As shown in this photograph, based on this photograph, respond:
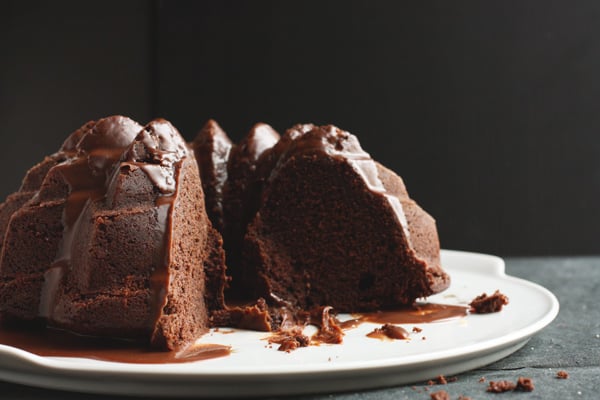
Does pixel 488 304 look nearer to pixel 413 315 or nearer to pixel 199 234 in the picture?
pixel 413 315

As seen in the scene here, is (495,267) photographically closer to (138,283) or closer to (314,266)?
(314,266)

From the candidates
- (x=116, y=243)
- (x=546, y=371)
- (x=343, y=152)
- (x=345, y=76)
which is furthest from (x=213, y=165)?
(x=345, y=76)

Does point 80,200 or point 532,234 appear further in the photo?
point 532,234

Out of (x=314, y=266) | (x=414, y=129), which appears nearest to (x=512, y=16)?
(x=414, y=129)

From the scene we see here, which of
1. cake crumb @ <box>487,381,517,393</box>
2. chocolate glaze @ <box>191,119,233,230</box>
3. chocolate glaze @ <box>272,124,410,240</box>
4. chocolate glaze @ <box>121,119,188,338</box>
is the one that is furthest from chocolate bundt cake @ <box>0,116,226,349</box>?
cake crumb @ <box>487,381,517,393</box>

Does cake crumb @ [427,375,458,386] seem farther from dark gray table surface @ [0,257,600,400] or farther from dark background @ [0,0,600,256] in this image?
dark background @ [0,0,600,256]

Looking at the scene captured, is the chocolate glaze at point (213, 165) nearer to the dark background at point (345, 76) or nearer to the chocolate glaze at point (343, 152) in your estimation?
the chocolate glaze at point (343, 152)
